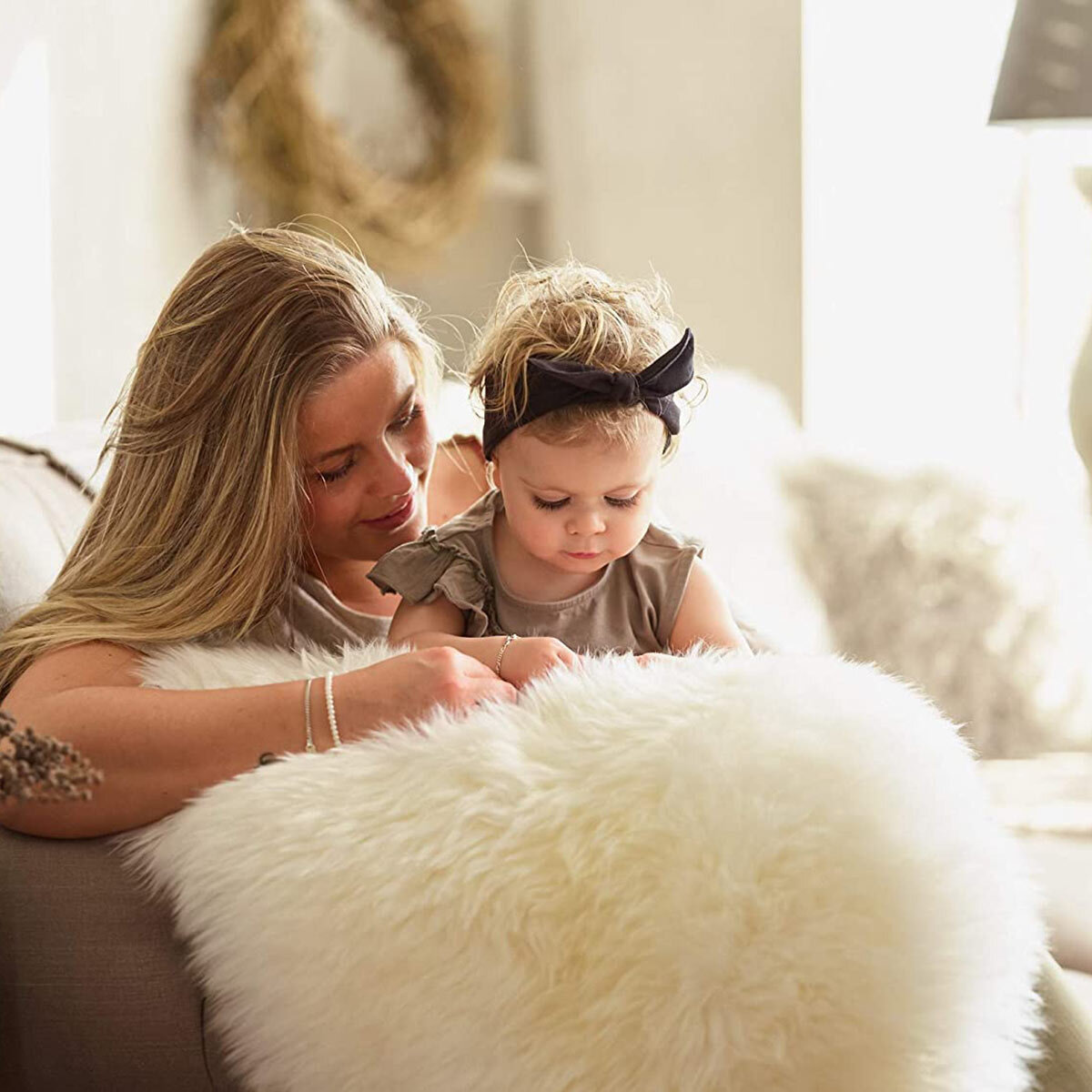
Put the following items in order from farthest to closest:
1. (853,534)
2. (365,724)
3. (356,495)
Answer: (853,534), (356,495), (365,724)

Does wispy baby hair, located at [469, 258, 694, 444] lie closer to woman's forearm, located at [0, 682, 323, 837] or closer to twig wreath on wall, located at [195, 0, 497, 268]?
woman's forearm, located at [0, 682, 323, 837]

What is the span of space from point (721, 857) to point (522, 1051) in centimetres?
19

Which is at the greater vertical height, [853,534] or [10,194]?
[10,194]

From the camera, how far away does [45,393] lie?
8.24 feet

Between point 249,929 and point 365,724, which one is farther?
point 365,724

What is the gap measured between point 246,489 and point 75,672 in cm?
25

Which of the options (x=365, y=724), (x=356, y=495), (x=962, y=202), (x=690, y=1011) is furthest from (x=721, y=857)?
(x=962, y=202)

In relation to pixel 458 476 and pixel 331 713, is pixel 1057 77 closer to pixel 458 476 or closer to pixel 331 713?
pixel 458 476

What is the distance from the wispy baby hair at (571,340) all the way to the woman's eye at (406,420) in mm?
99

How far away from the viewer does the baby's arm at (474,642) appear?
1.27 meters

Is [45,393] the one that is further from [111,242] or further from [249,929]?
[249,929]

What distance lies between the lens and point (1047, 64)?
2.32m

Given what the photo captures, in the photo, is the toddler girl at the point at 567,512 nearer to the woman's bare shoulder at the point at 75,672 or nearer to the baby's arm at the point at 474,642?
the baby's arm at the point at 474,642

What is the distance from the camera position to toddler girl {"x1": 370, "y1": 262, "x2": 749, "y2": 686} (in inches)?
54.0
